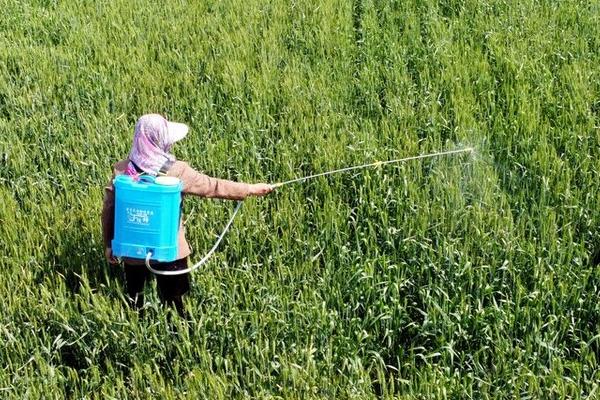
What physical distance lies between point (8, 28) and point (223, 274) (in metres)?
3.48

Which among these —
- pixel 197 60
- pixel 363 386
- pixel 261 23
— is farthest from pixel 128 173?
pixel 261 23

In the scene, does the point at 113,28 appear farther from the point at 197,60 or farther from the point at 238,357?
the point at 238,357

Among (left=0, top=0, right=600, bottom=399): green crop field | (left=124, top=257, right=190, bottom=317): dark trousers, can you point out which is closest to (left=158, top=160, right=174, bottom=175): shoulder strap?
(left=124, top=257, right=190, bottom=317): dark trousers

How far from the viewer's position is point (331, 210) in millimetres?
3420

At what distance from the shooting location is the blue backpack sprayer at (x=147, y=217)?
8.81 ft

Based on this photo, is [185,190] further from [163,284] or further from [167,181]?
[163,284]

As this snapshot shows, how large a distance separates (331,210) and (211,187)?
0.70 metres

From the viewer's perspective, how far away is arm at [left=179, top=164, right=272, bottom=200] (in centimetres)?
287

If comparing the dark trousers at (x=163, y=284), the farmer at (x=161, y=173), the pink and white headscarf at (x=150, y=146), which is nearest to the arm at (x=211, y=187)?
the farmer at (x=161, y=173)

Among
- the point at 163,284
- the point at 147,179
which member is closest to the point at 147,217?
the point at 147,179

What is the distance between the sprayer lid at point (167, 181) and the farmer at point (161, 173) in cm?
9

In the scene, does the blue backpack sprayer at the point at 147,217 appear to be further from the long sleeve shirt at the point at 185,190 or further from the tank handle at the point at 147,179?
the long sleeve shirt at the point at 185,190

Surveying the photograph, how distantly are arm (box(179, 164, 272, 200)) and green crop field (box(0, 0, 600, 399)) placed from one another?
0.38 metres

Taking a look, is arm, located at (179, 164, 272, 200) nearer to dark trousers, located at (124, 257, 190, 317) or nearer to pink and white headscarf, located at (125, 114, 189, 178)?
pink and white headscarf, located at (125, 114, 189, 178)
